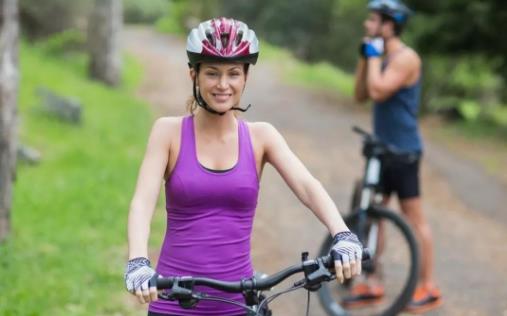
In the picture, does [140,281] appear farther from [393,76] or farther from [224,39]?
[393,76]

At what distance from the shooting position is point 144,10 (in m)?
25.6

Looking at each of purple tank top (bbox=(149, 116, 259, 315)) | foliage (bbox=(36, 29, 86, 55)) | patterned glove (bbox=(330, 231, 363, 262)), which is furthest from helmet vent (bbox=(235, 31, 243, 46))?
foliage (bbox=(36, 29, 86, 55))

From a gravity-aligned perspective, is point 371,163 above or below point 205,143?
below

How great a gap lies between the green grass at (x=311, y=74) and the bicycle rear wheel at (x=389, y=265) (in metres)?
16.0

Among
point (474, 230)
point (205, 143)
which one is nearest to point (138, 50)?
point (474, 230)

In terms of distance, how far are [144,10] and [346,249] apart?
23.5m

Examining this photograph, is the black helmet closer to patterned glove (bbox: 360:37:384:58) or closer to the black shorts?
patterned glove (bbox: 360:37:384:58)

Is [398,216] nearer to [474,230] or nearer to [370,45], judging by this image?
[370,45]

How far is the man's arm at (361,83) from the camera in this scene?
603 cm

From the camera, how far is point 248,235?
3.25 metres

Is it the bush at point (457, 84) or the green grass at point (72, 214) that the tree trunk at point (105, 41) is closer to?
the green grass at point (72, 214)

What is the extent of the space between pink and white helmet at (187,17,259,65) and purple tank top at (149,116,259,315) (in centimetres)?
34

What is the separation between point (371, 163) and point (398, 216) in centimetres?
44

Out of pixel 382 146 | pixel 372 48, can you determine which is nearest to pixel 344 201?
pixel 382 146
